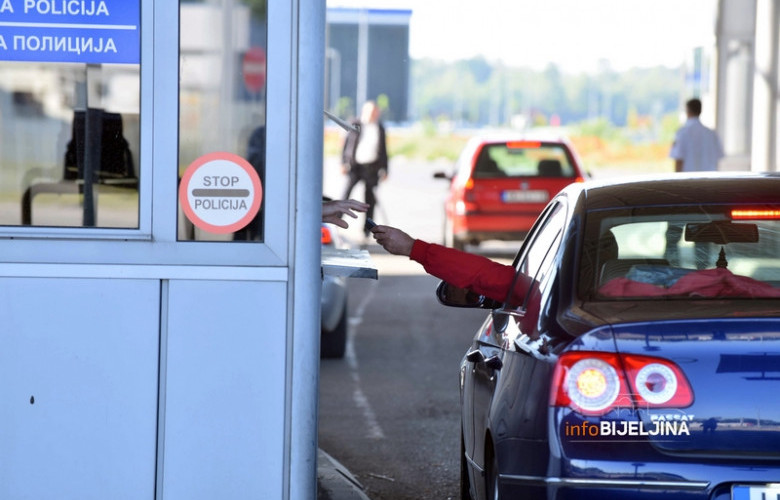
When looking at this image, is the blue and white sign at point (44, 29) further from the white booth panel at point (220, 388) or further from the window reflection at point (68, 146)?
the white booth panel at point (220, 388)

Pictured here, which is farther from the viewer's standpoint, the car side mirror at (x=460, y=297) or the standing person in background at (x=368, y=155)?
the standing person in background at (x=368, y=155)

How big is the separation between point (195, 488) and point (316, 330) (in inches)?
25.3

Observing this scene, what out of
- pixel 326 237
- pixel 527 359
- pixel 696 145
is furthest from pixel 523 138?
pixel 527 359

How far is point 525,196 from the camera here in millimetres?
20297

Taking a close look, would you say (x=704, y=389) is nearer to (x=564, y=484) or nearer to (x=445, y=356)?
(x=564, y=484)

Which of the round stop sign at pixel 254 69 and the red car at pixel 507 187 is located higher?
the round stop sign at pixel 254 69

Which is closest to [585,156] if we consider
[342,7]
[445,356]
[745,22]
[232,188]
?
[342,7]

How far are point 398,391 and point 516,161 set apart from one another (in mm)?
10980

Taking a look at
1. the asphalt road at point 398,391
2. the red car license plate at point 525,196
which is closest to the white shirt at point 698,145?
the red car license plate at point 525,196

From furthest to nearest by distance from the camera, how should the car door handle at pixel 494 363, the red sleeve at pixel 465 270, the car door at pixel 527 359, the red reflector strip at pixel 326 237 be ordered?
the red reflector strip at pixel 326 237, the red sleeve at pixel 465 270, the car door handle at pixel 494 363, the car door at pixel 527 359

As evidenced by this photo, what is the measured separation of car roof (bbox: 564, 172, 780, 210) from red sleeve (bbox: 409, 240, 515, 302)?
1.33 feet

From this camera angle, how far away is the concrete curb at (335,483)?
6582 millimetres

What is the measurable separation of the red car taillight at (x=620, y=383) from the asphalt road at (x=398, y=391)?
3.05 meters

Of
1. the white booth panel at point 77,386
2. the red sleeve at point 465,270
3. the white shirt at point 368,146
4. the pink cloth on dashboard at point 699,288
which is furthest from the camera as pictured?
the white shirt at point 368,146
